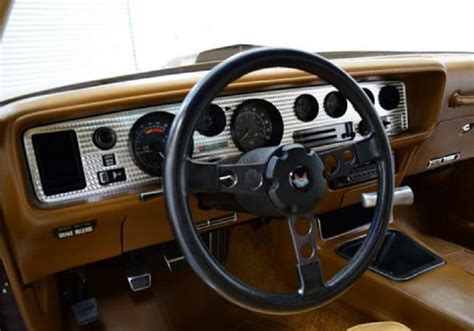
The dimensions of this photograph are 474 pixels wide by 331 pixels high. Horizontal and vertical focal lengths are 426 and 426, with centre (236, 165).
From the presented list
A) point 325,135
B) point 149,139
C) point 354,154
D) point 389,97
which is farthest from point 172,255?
point 389,97

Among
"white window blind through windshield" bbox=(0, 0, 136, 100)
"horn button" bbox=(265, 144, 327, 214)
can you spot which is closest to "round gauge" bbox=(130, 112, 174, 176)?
"horn button" bbox=(265, 144, 327, 214)

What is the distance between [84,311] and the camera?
122cm

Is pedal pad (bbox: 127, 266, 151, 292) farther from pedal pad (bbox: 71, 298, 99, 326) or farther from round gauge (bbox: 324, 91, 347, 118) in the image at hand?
round gauge (bbox: 324, 91, 347, 118)

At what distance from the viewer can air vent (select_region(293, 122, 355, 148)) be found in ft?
3.57

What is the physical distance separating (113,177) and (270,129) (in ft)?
1.28

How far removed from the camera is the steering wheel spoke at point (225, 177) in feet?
2.39

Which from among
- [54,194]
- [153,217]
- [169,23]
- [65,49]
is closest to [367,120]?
[153,217]

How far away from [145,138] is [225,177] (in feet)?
0.89

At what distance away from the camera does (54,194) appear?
888mm

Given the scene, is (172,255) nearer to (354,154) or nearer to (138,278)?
(138,278)

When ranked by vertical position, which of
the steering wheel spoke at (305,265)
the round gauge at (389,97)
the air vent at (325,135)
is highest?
the round gauge at (389,97)

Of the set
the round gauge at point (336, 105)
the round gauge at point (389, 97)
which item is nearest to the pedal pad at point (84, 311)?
the round gauge at point (336, 105)

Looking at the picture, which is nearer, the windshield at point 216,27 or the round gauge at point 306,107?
the round gauge at point 306,107

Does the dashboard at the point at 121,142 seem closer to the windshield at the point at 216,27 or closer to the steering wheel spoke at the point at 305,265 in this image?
the steering wheel spoke at the point at 305,265
